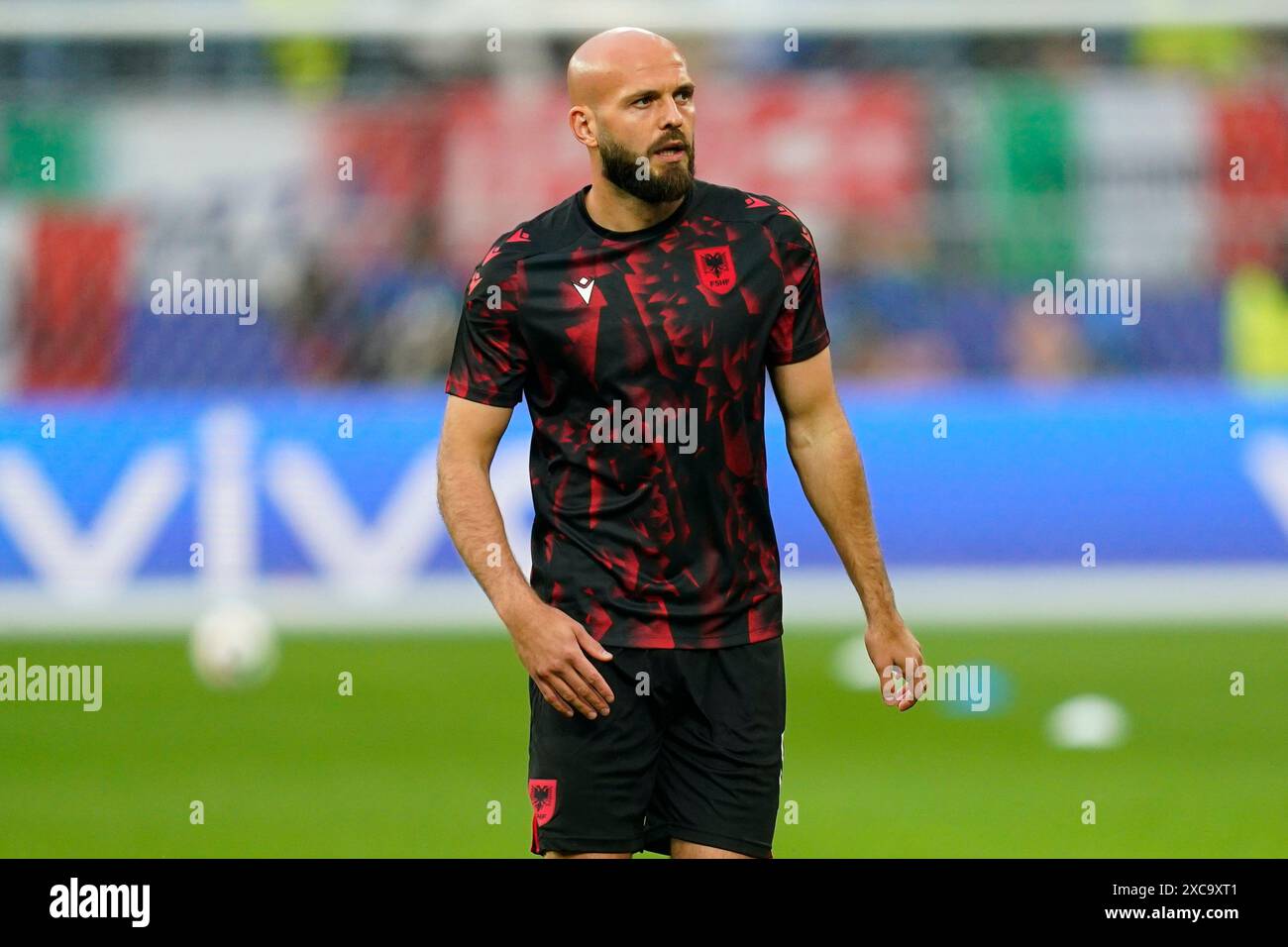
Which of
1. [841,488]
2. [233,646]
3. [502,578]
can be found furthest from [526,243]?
[233,646]

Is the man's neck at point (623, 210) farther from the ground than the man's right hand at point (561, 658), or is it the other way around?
the man's neck at point (623, 210)

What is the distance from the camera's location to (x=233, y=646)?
338 inches

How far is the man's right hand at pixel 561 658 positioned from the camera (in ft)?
11.3

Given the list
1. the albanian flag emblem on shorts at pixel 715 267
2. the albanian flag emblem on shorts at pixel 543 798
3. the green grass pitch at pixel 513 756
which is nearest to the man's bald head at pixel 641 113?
the albanian flag emblem on shorts at pixel 715 267

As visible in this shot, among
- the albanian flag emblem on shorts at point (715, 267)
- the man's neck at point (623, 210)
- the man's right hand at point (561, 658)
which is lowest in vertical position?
the man's right hand at point (561, 658)

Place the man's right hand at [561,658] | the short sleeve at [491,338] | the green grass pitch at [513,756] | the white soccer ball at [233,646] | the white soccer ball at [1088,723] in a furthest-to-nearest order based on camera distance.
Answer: the white soccer ball at [233,646], the white soccer ball at [1088,723], the green grass pitch at [513,756], the short sleeve at [491,338], the man's right hand at [561,658]

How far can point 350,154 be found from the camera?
10984 mm

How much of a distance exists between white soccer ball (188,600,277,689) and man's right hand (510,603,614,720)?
513cm

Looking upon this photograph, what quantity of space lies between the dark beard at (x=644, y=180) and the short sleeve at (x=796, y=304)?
205mm

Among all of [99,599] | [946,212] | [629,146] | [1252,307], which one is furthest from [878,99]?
[629,146]

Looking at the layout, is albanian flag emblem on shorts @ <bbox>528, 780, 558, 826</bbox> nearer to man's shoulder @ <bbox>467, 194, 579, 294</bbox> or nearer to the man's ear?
man's shoulder @ <bbox>467, 194, 579, 294</bbox>

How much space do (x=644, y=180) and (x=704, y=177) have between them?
7474 millimetres

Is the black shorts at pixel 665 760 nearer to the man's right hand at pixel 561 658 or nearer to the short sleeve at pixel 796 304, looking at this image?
the man's right hand at pixel 561 658

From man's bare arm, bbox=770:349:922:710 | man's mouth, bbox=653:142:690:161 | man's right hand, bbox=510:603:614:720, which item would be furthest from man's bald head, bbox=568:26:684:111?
→ man's right hand, bbox=510:603:614:720
